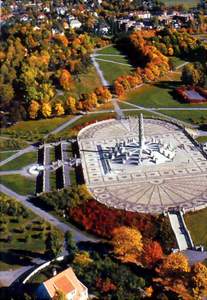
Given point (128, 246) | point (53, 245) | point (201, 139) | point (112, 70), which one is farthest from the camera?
point (112, 70)

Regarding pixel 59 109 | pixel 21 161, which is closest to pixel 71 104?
pixel 59 109

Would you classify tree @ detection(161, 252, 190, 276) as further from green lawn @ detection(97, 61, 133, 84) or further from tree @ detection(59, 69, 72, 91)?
green lawn @ detection(97, 61, 133, 84)

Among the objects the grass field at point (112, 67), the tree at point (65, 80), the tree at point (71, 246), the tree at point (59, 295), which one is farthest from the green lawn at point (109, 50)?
the tree at point (59, 295)

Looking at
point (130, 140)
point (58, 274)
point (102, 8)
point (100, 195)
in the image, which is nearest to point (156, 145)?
point (130, 140)

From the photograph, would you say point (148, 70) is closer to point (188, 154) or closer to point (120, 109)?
point (120, 109)

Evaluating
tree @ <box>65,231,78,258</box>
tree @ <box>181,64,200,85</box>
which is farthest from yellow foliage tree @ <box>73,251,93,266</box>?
tree @ <box>181,64,200,85</box>

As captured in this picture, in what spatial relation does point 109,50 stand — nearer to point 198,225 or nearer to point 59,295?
point 198,225
